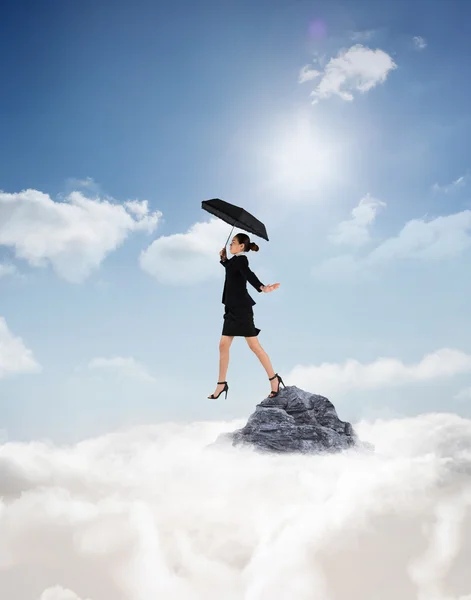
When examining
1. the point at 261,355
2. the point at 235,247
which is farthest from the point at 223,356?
the point at 235,247

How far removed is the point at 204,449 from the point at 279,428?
1.76 metres

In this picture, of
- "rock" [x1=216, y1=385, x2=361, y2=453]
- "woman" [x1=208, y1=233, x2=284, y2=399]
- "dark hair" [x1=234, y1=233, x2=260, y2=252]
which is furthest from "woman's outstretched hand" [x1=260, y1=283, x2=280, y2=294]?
"rock" [x1=216, y1=385, x2=361, y2=453]

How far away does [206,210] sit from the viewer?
487 inches

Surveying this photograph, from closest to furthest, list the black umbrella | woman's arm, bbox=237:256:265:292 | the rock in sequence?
the black umbrella < woman's arm, bbox=237:256:265:292 < the rock

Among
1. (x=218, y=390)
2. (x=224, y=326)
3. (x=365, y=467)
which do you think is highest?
(x=224, y=326)

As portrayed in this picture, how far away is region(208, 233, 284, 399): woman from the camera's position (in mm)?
12344

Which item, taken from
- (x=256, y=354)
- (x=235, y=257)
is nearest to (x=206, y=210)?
(x=235, y=257)

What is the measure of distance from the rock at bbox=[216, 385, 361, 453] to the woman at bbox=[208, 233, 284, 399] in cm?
120

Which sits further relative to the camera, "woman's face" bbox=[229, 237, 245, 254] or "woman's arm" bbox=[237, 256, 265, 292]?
"woman's face" bbox=[229, 237, 245, 254]

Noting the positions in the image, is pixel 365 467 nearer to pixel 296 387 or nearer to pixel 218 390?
pixel 296 387

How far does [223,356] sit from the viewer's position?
12555 millimetres

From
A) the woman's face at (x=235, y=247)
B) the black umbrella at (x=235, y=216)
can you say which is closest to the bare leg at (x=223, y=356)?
the woman's face at (x=235, y=247)

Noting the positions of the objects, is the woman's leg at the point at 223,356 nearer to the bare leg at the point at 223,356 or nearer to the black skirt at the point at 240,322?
the bare leg at the point at 223,356

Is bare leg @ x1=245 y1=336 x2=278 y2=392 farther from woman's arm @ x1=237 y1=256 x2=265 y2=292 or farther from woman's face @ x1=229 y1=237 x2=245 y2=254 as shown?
woman's face @ x1=229 y1=237 x2=245 y2=254
